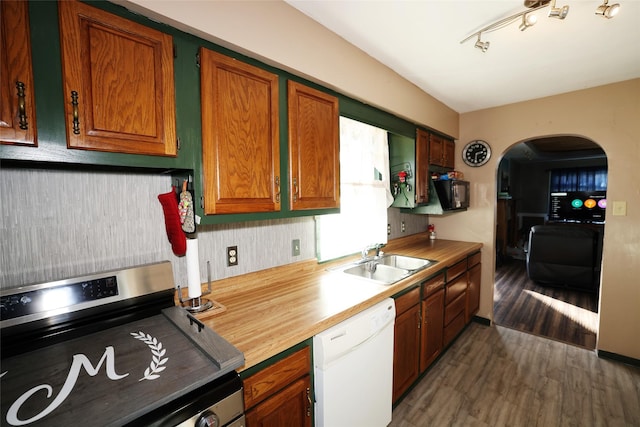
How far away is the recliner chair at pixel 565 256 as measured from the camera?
12.4 feet

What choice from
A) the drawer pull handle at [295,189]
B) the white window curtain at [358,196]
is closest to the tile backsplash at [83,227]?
the drawer pull handle at [295,189]

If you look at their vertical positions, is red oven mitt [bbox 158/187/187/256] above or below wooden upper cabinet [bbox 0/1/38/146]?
below

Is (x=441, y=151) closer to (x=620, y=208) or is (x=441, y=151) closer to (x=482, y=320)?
(x=620, y=208)

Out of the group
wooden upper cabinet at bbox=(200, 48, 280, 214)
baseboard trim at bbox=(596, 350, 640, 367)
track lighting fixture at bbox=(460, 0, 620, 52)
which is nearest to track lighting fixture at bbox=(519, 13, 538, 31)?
track lighting fixture at bbox=(460, 0, 620, 52)

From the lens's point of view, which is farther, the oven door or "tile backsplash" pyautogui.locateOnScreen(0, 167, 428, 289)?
"tile backsplash" pyautogui.locateOnScreen(0, 167, 428, 289)

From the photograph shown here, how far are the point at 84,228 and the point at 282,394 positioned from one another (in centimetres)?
104

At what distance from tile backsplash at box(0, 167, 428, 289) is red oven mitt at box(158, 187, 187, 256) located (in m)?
0.06

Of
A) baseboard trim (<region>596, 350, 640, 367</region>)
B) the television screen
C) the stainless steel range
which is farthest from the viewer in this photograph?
the television screen

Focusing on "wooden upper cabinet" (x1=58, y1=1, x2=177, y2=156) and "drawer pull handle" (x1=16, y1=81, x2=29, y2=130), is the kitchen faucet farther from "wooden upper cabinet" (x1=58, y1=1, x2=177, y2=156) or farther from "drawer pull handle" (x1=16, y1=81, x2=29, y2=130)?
"drawer pull handle" (x1=16, y1=81, x2=29, y2=130)

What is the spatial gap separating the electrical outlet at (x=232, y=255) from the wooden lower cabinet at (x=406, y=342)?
3.34 ft

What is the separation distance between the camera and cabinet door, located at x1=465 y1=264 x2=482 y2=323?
2.81 metres

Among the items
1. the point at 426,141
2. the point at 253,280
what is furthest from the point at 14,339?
the point at 426,141

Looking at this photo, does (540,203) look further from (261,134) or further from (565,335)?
(261,134)

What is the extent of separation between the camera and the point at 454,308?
2494mm
